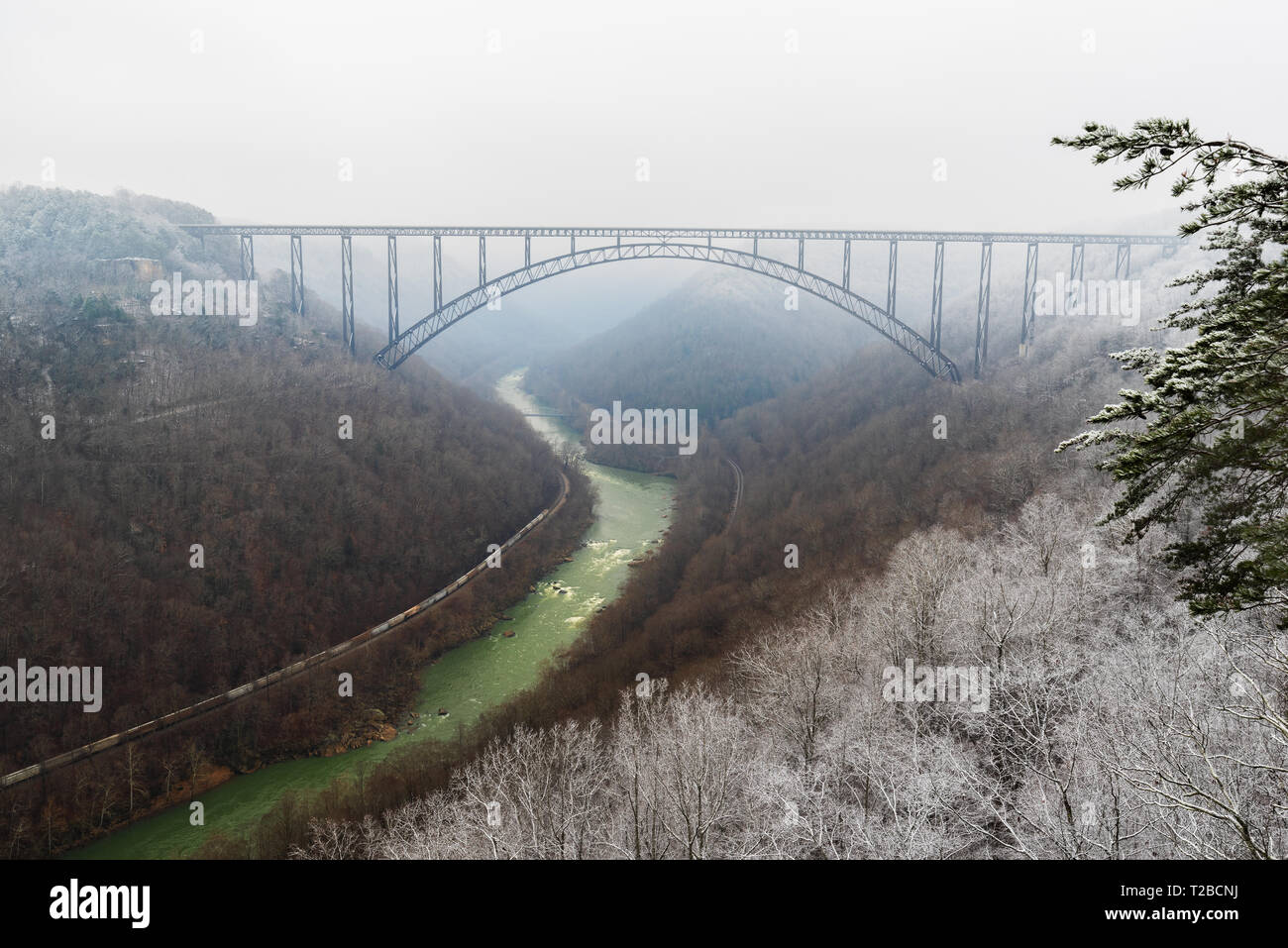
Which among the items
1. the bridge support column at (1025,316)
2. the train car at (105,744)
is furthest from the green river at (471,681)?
the bridge support column at (1025,316)

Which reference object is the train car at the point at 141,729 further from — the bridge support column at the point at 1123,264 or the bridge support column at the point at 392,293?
the bridge support column at the point at 1123,264

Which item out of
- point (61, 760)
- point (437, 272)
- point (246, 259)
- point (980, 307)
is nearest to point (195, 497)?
point (61, 760)

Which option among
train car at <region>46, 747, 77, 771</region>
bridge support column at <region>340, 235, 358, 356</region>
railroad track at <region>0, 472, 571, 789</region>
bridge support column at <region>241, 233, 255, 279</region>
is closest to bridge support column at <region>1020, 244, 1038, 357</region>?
railroad track at <region>0, 472, 571, 789</region>

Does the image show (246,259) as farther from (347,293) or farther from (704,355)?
(704,355)

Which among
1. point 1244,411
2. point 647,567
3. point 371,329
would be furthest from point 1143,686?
point 371,329

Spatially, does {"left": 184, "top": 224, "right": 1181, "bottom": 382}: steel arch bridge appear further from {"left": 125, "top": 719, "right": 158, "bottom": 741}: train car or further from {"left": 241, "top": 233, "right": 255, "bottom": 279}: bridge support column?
{"left": 125, "top": 719, "right": 158, "bottom": 741}: train car
